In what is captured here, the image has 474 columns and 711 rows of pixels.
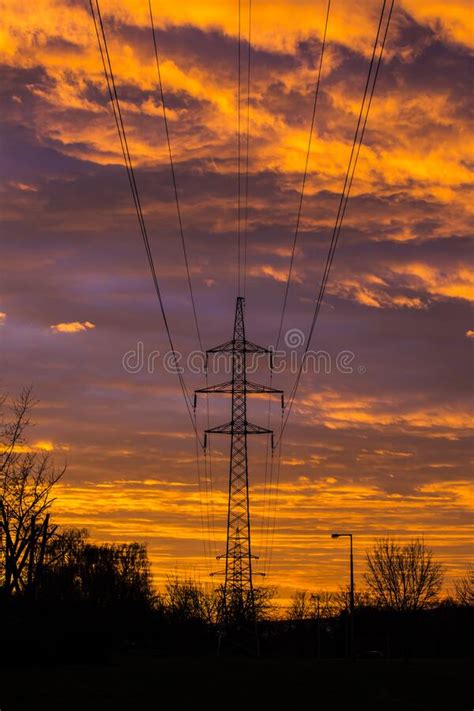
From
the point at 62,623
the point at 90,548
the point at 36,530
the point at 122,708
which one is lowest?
the point at 122,708

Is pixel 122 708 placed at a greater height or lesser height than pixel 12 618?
lesser

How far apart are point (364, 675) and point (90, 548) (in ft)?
314

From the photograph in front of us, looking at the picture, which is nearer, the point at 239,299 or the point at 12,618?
the point at 12,618

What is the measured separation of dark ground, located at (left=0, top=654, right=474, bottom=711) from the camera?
26.5m

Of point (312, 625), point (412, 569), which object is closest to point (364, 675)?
point (412, 569)

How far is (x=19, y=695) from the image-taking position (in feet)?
93.3

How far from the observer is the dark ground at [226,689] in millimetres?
26469

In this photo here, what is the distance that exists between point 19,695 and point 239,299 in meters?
36.0

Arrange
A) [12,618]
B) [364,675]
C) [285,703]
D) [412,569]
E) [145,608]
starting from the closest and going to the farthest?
[285,703], [364,675], [12,618], [412,569], [145,608]

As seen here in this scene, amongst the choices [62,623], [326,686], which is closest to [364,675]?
[326,686]

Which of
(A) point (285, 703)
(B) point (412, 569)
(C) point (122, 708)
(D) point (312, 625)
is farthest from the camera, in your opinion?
(D) point (312, 625)

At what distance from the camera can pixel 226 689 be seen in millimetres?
32375

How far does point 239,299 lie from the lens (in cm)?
6078

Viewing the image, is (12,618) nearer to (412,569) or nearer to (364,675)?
(364,675)
